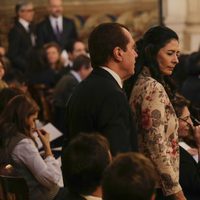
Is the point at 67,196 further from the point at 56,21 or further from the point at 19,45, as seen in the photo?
the point at 56,21

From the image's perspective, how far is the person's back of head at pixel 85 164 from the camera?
2904 millimetres

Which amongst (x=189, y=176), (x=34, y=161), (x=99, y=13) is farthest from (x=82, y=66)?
(x=99, y=13)

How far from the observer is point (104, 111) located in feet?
11.0

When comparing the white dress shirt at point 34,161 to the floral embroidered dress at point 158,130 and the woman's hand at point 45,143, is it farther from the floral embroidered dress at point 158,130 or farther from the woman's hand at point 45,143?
the floral embroidered dress at point 158,130

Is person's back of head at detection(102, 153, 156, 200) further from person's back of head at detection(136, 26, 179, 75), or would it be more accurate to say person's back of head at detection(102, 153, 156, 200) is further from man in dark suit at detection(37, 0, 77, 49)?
man in dark suit at detection(37, 0, 77, 49)

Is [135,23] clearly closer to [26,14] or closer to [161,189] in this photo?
[26,14]

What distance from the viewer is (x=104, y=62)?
344 cm

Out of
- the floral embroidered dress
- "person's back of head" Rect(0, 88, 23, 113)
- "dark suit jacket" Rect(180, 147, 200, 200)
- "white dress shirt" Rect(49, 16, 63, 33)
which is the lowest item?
"white dress shirt" Rect(49, 16, 63, 33)

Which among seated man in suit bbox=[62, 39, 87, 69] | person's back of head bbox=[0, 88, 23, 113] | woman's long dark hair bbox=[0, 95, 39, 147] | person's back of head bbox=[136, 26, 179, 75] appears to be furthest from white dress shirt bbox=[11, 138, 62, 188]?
seated man in suit bbox=[62, 39, 87, 69]

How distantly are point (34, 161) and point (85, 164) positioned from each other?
134cm

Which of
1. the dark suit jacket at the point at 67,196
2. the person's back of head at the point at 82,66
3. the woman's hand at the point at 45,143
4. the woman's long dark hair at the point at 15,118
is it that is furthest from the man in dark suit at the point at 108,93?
the person's back of head at the point at 82,66

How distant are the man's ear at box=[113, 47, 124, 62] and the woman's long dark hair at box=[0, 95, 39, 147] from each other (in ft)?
3.48

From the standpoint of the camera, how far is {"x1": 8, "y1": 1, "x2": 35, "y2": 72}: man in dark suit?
10.4 metres

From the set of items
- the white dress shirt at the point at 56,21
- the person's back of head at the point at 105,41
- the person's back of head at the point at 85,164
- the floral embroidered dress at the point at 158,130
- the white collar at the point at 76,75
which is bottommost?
the white dress shirt at the point at 56,21
